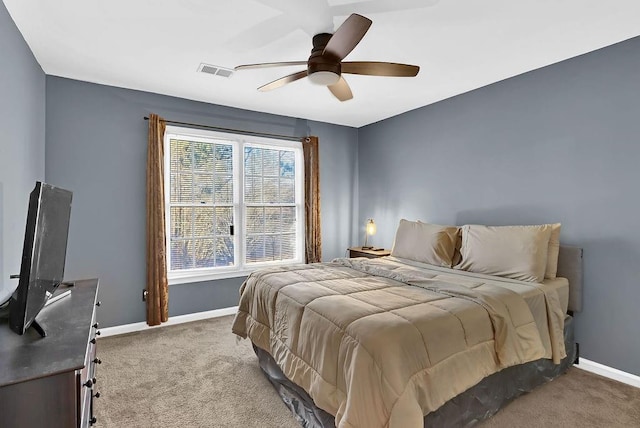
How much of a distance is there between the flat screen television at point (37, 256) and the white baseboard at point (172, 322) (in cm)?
195

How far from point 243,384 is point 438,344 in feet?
5.10

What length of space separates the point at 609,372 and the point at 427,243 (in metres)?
1.72

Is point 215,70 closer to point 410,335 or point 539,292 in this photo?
point 410,335

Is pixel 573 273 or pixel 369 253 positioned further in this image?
pixel 369 253

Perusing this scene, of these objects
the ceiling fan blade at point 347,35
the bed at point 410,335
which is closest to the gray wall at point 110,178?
the bed at point 410,335

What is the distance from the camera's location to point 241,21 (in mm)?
2312

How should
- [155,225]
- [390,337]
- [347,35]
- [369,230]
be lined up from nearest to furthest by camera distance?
[390,337] → [347,35] → [155,225] → [369,230]

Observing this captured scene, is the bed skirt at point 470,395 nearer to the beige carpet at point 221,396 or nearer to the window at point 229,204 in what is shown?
the beige carpet at point 221,396

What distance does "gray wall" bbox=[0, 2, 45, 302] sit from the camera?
2.09m

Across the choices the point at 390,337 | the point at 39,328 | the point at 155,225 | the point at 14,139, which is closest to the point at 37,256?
the point at 39,328

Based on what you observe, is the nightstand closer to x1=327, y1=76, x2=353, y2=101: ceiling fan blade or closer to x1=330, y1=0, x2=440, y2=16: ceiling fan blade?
x1=327, y1=76, x2=353, y2=101: ceiling fan blade

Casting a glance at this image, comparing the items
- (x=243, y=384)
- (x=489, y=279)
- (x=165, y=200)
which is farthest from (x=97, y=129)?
(x=489, y=279)

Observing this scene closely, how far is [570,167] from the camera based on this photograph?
2.88 m

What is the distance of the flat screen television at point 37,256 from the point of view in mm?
1381
